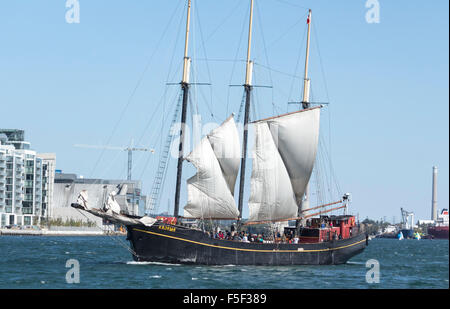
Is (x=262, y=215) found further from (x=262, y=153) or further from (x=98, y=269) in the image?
(x=98, y=269)

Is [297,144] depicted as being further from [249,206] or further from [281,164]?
[249,206]

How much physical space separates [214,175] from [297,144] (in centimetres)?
1067

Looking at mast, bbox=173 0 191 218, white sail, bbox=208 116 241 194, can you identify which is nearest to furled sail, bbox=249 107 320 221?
white sail, bbox=208 116 241 194

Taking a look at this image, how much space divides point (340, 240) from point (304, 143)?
1026 centimetres

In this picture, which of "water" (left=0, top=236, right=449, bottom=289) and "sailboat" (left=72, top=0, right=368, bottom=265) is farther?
"sailboat" (left=72, top=0, right=368, bottom=265)

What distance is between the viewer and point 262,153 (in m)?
77.3

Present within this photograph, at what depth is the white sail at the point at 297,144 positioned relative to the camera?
78125 millimetres

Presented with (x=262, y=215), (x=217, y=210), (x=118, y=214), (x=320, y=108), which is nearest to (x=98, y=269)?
(x=118, y=214)

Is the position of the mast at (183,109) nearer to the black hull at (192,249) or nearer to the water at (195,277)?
the black hull at (192,249)

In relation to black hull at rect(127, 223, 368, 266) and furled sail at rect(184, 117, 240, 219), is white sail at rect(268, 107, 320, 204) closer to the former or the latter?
furled sail at rect(184, 117, 240, 219)

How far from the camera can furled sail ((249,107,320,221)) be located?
7719cm

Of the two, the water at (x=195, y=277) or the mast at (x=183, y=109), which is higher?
the mast at (x=183, y=109)

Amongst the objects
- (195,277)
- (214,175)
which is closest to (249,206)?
(214,175)

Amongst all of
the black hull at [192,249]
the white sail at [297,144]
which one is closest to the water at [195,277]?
the black hull at [192,249]
